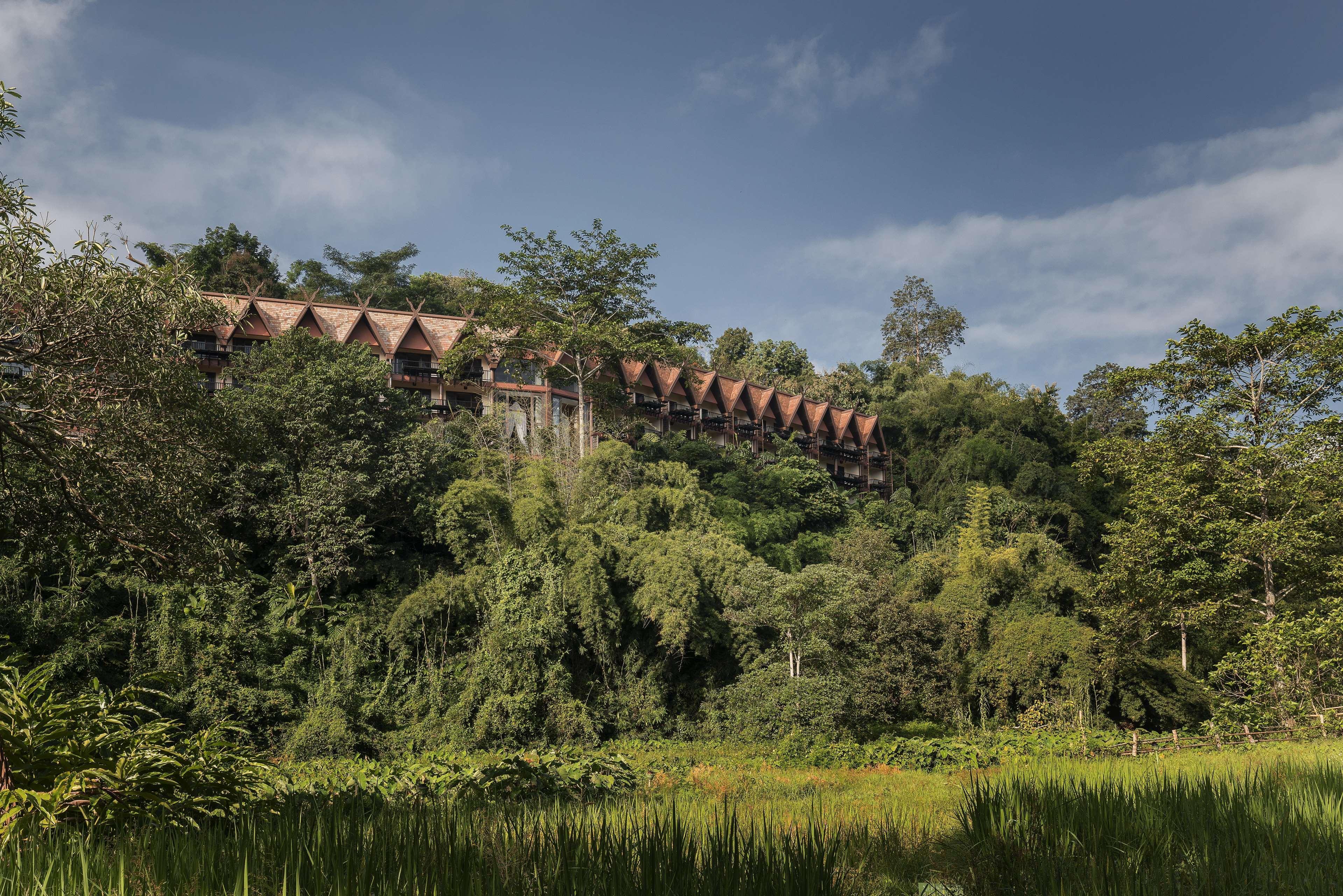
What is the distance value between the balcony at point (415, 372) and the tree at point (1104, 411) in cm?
2625

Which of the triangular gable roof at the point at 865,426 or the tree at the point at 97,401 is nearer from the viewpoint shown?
the tree at the point at 97,401

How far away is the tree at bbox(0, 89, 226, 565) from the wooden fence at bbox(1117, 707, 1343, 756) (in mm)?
12857

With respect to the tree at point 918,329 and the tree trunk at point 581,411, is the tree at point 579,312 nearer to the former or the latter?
the tree trunk at point 581,411

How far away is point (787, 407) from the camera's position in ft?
135

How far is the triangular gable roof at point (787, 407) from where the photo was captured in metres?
40.4

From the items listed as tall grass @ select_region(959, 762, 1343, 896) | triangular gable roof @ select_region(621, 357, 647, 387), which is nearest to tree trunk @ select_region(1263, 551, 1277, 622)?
tall grass @ select_region(959, 762, 1343, 896)

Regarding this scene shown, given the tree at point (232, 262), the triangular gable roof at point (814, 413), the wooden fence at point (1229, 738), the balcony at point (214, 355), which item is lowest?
the wooden fence at point (1229, 738)

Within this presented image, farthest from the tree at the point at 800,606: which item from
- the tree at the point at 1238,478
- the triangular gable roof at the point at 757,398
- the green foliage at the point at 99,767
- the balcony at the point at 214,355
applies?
the balcony at the point at 214,355

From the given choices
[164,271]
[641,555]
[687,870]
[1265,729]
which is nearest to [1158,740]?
[1265,729]

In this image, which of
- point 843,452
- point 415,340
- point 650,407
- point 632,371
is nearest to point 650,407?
point 650,407

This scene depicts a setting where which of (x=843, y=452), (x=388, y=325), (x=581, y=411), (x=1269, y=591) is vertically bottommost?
(x=1269, y=591)

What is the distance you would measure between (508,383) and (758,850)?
30.5m

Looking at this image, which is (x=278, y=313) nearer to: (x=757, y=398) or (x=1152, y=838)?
(x=757, y=398)

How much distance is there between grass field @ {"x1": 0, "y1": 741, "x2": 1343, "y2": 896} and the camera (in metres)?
2.38
